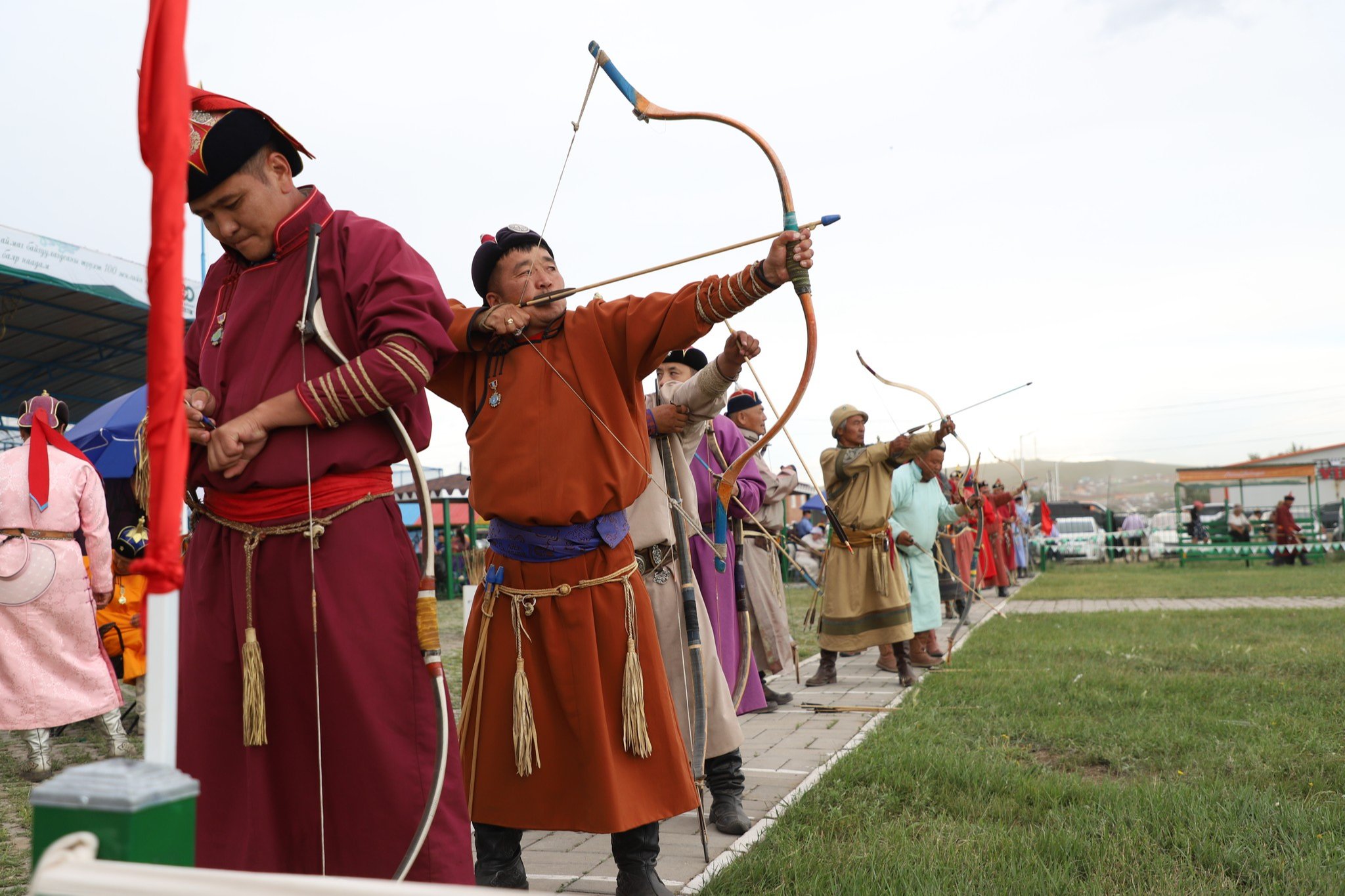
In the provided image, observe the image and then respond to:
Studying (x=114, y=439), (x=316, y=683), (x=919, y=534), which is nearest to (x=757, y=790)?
(x=316, y=683)

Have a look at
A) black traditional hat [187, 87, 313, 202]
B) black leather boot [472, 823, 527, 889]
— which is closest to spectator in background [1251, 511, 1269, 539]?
black leather boot [472, 823, 527, 889]

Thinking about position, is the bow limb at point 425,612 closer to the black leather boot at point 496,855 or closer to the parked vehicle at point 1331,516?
the black leather boot at point 496,855

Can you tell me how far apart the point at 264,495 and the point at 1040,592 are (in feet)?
54.8

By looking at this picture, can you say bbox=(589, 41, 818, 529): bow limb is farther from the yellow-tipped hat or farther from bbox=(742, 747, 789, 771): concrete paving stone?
the yellow-tipped hat

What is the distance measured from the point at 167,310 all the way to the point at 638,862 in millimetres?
2205

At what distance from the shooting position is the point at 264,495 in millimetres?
2395

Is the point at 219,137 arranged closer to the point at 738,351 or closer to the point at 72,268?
the point at 738,351

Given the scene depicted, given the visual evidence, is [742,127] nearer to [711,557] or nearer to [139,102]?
[139,102]

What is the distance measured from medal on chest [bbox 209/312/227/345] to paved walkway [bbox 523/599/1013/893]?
1.92m

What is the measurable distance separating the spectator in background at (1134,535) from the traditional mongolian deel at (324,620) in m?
27.8

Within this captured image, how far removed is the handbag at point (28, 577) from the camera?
212 inches

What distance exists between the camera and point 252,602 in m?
2.35

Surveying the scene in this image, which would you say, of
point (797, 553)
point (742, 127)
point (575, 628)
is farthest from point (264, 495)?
point (797, 553)

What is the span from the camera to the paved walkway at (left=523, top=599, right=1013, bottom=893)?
11.6 ft
